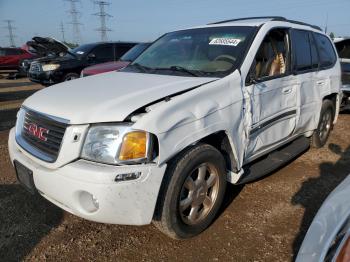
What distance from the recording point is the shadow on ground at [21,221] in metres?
2.79

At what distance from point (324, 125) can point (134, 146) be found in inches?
154

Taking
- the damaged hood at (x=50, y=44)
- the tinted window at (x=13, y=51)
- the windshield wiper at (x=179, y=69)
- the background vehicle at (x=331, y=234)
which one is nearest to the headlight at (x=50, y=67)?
the damaged hood at (x=50, y=44)

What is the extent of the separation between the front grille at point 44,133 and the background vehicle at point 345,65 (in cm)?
685

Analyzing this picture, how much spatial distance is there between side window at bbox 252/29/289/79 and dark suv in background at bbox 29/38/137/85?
7.33m

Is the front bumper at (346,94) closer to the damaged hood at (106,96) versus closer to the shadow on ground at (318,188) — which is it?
the shadow on ground at (318,188)

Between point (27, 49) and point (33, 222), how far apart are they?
19.8 meters

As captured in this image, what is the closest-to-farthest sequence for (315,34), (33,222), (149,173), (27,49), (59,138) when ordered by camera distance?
(149,173)
(59,138)
(33,222)
(315,34)
(27,49)

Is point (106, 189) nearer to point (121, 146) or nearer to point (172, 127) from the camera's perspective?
point (121, 146)

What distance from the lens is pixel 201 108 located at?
2.68 m

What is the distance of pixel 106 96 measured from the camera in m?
2.70

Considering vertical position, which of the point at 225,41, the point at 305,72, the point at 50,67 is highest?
the point at 225,41

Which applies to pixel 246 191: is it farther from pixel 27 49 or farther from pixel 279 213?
pixel 27 49

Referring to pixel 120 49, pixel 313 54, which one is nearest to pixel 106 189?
pixel 313 54

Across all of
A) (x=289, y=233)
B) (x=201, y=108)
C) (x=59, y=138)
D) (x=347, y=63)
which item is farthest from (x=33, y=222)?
(x=347, y=63)
